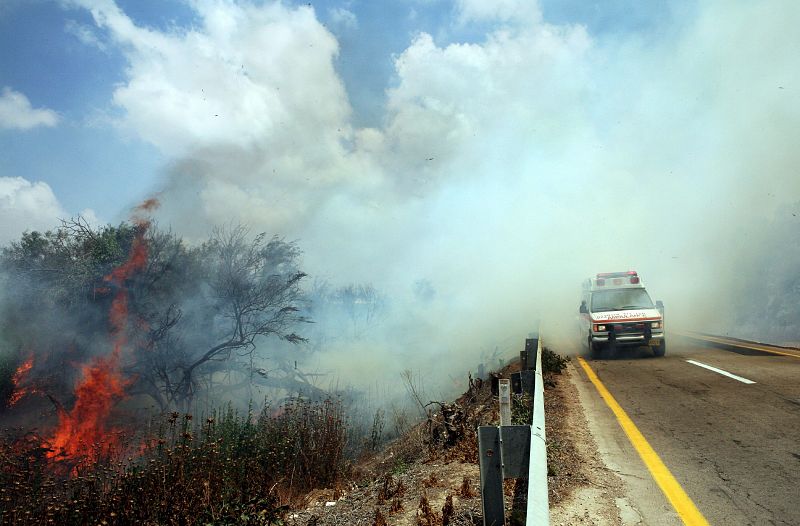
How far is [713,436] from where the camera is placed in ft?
19.1

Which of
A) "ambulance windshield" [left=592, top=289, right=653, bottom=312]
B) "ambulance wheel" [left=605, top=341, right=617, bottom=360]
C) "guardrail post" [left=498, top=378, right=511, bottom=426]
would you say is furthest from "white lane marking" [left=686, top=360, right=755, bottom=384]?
"guardrail post" [left=498, top=378, right=511, bottom=426]

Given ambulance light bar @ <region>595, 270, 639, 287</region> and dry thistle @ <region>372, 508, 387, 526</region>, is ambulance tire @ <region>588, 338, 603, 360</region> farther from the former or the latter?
dry thistle @ <region>372, 508, 387, 526</region>

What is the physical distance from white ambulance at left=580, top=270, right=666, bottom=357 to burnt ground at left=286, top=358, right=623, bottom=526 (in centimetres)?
689

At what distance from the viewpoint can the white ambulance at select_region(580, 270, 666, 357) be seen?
44.7 ft

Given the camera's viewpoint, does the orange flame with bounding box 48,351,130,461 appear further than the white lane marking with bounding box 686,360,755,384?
Yes

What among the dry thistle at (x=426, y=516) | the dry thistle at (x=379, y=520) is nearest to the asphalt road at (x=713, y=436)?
the dry thistle at (x=426, y=516)

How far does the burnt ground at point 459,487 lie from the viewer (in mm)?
4012

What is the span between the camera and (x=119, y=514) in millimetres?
→ 5199

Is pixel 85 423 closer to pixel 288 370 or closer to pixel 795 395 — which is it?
pixel 288 370

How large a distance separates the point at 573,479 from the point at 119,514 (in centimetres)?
484

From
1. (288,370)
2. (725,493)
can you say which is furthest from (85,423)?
(725,493)

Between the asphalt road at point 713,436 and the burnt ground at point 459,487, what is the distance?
0.82 ft

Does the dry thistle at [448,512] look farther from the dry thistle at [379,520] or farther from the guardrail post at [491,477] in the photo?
the guardrail post at [491,477]

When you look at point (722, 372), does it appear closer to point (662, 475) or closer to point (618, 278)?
point (618, 278)
